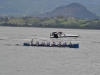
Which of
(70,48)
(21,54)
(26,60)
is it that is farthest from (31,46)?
(26,60)

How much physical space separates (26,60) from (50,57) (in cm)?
927

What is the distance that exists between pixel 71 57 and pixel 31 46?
28.3 metres

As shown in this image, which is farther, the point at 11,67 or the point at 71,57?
the point at 71,57

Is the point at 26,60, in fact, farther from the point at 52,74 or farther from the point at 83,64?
the point at 52,74

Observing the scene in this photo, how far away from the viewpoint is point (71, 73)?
73.1 metres

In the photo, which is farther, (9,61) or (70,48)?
(70,48)

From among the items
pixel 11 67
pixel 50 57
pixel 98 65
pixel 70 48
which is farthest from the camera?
pixel 70 48

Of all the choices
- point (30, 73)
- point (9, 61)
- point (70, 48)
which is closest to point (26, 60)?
point (9, 61)

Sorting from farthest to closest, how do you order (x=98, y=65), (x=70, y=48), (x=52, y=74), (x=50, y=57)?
(x=70, y=48) → (x=50, y=57) → (x=98, y=65) → (x=52, y=74)

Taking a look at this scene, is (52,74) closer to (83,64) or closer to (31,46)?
(83,64)

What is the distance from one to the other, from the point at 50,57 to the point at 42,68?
19460 millimetres

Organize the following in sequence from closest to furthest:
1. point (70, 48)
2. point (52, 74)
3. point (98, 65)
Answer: point (52, 74), point (98, 65), point (70, 48)

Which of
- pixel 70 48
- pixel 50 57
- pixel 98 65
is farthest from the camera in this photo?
pixel 70 48

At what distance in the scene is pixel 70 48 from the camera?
122250mm
